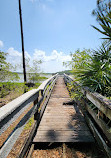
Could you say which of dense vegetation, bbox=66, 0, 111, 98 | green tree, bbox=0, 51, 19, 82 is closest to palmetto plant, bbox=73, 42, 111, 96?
dense vegetation, bbox=66, 0, 111, 98

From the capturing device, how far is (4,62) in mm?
7156

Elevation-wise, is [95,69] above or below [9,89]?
above

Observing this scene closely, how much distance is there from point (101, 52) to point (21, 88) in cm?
789

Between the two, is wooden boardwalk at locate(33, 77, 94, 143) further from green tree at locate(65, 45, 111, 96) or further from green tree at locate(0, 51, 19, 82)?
green tree at locate(0, 51, 19, 82)

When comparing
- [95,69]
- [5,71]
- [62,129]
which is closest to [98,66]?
[95,69]

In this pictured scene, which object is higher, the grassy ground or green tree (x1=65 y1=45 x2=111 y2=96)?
green tree (x1=65 y1=45 x2=111 y2=96)

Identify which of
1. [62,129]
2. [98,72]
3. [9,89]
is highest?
[98,72]

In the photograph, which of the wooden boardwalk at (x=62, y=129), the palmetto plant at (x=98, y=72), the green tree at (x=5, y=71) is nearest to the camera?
the wooden boardwalk at (x=62, y=129)

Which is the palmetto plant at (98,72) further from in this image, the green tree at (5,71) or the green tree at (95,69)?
the green tree at (5,71)

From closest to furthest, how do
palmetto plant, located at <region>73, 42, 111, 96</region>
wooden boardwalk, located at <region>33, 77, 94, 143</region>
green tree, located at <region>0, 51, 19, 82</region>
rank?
wooden boardwalk, located at <region>33, 77, 94, 143</region>
palmetto plant, located at <region>73, 42, 111, 96</region>
green tree, located at <region>0, 51, 19, 82</region>

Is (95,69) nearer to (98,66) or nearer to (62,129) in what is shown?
(98,66)

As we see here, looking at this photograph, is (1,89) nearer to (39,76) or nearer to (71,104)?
(39,76)

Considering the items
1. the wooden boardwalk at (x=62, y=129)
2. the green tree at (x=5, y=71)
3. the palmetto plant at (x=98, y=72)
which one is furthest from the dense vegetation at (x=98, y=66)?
the green tree at (x=5, y=71)

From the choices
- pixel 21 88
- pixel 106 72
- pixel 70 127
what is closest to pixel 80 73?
pixel 106 72
